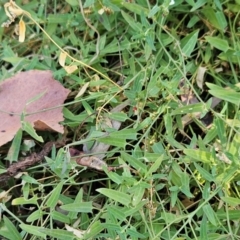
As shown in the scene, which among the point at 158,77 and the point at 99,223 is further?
the point at 158,77

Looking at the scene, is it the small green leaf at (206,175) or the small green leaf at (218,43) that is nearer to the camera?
the small green leaf at (206,175)

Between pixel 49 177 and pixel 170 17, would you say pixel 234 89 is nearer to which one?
pixel 170 17

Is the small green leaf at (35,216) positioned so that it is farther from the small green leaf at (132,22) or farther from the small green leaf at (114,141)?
the small green leaf at (132,22)

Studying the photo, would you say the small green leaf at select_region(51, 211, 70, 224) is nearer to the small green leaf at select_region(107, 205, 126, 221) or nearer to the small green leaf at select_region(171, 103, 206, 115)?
the small green leaf at select_region(107, 205, 126, 221)

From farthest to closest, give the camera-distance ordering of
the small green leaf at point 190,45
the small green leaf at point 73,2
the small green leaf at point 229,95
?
the small green leaf at point 73,2 → the small green leaf at point 190,45 → the small green leaf at point 229,95

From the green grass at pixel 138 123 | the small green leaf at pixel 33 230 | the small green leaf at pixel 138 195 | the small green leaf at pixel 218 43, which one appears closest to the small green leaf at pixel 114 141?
the green grass at pixel 138 123

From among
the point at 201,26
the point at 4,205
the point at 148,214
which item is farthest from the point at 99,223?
the point at 201,26

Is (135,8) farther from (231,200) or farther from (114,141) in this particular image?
(231,200)
